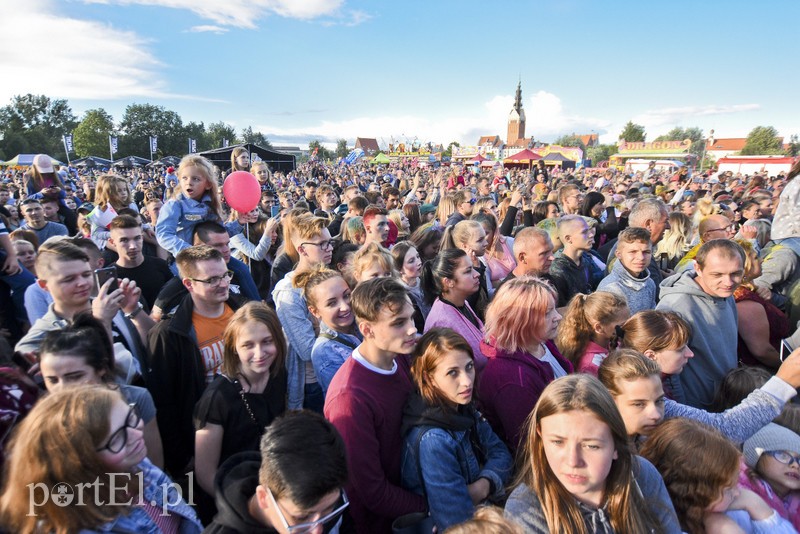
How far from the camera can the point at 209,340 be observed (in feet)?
8.97

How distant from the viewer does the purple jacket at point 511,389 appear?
83.2 inches

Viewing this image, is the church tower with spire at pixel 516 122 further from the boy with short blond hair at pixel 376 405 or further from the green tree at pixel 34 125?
the boy with short blond hair at pixel 376 405

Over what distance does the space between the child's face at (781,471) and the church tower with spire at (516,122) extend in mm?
123370

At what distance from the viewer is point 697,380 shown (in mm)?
2793

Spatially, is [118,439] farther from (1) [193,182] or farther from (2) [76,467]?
Result: (1) [193,182]

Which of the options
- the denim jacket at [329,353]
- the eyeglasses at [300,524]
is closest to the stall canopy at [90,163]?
the denim jacket at [329,353]

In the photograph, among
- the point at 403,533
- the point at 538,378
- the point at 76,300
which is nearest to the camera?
the point at 403,533

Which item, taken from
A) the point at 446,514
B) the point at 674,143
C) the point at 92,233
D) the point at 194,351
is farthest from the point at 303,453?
the point at 674,143

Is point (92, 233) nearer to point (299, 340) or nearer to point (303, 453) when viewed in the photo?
point (299, 340)

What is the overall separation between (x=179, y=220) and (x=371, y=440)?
3.36 meters

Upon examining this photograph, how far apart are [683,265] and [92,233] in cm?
643

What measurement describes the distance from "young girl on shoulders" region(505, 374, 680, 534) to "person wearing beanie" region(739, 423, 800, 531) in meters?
0.76

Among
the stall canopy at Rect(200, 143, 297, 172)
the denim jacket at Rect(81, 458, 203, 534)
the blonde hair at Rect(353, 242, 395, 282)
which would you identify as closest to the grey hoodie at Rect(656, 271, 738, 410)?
the blonde hair at Rect(353, 242, 395, 282)

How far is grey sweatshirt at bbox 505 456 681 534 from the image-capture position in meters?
1.52
